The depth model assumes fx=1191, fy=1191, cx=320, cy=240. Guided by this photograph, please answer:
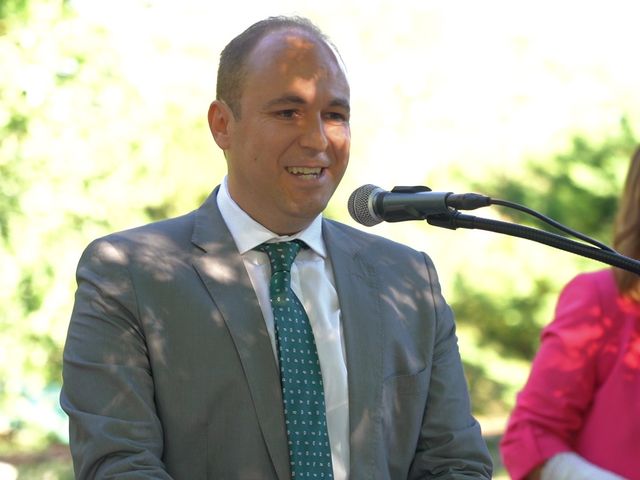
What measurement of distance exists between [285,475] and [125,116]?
533 centimetres

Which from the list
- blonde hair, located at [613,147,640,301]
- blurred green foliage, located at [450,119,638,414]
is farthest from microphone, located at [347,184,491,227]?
blurred green foliage, located at [450,119,638,414]

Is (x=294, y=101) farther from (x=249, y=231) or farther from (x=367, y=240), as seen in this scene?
(x=367, y=240)

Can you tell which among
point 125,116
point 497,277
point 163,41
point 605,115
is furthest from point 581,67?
point 125,116

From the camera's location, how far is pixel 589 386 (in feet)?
14.3

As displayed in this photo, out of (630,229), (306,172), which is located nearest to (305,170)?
(306,172)

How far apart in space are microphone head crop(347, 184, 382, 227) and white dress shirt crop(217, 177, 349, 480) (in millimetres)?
646

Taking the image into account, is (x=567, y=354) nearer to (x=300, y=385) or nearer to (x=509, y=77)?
(x=300, y=385)

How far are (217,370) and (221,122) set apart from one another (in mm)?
869

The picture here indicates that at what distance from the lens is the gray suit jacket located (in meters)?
3.27

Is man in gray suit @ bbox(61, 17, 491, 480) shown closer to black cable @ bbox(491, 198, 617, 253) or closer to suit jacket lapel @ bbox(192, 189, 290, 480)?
suit jacket lapel @ bbox(192, 189, 290, 480)

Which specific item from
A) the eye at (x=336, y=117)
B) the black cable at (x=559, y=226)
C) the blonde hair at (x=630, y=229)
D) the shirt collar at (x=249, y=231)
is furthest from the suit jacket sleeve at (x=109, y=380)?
the blonde hair at (x=630, y=229)

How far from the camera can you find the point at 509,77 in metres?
16.5

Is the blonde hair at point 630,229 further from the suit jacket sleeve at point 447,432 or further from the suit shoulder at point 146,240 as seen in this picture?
the suit shoulder at point 146,240

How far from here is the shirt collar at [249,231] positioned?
11.8 feet
